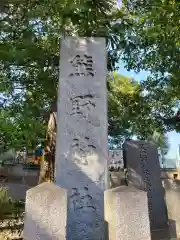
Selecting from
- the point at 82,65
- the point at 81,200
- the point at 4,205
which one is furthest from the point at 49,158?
the point at 82,65

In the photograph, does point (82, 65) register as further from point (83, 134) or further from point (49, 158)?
point (49, 158)

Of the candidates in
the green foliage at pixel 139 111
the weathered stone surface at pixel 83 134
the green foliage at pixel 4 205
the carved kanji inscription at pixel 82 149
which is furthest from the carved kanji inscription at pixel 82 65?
the green foliage at pixel 139 111

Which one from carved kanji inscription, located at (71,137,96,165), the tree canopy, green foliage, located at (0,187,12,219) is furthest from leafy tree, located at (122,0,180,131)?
green foliage, located at (0,187,12,219)

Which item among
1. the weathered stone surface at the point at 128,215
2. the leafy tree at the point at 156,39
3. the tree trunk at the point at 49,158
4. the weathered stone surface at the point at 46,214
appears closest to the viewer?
the weathered stone surface at the point at 46,214

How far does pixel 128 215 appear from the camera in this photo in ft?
10.8

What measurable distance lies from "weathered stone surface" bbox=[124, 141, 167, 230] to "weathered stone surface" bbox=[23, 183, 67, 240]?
562 centimetres

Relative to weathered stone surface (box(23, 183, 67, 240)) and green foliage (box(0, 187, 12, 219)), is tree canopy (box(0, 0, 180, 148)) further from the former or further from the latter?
green foliage (box(0, 187, 12, 219))

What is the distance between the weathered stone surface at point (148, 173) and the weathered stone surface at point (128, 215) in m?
5.15

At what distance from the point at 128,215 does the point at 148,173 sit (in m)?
5.77

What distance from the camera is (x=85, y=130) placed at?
210 inches

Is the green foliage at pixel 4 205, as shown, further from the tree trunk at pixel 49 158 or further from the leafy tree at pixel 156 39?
the leafy tree at pixel 156 39

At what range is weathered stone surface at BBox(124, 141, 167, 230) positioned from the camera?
8.25 m

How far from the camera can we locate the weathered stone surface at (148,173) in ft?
27.1

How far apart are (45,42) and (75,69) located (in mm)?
2677
